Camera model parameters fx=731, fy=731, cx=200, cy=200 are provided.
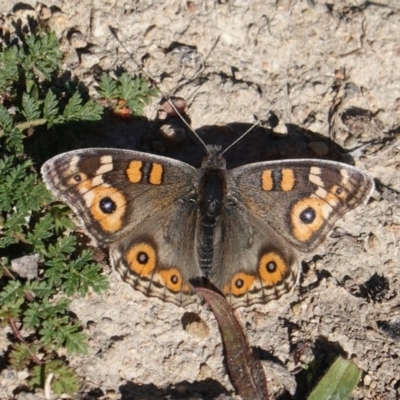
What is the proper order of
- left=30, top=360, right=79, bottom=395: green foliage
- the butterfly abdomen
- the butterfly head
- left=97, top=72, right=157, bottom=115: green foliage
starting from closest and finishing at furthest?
left=30, top=360, right=79, bottom=395: green foliage, the butterfly abdomen, the butterfly head, left=97, top=72, right=157, bottom=115: green foliage

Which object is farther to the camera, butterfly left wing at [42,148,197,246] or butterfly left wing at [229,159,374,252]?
butterfly left wing at [229,159,374,252]

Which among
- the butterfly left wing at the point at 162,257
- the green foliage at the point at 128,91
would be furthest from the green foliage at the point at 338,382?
the green foliage at the point at 128,91

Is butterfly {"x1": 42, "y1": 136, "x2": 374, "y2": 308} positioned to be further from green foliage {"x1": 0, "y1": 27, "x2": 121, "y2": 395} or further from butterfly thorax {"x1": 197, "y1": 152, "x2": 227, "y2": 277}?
green foliage {"x1": 0, "y1": 27, "x2": 121, "y2": 395}

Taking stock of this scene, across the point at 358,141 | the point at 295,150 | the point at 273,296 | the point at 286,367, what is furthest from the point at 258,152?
the point at 286,367

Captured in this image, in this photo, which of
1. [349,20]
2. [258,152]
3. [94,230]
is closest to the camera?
[94,230]

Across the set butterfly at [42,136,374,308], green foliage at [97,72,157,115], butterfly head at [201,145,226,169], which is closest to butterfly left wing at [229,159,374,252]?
butterfly at [42,136,374,308]

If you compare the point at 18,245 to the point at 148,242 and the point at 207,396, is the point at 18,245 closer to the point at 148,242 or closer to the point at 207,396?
the point at 148,242

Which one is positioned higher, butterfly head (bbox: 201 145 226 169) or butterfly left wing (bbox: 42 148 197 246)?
butterfly head (bbox: 201 145 226 169)

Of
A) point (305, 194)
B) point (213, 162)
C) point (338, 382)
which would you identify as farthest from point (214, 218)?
point (338, 382)
